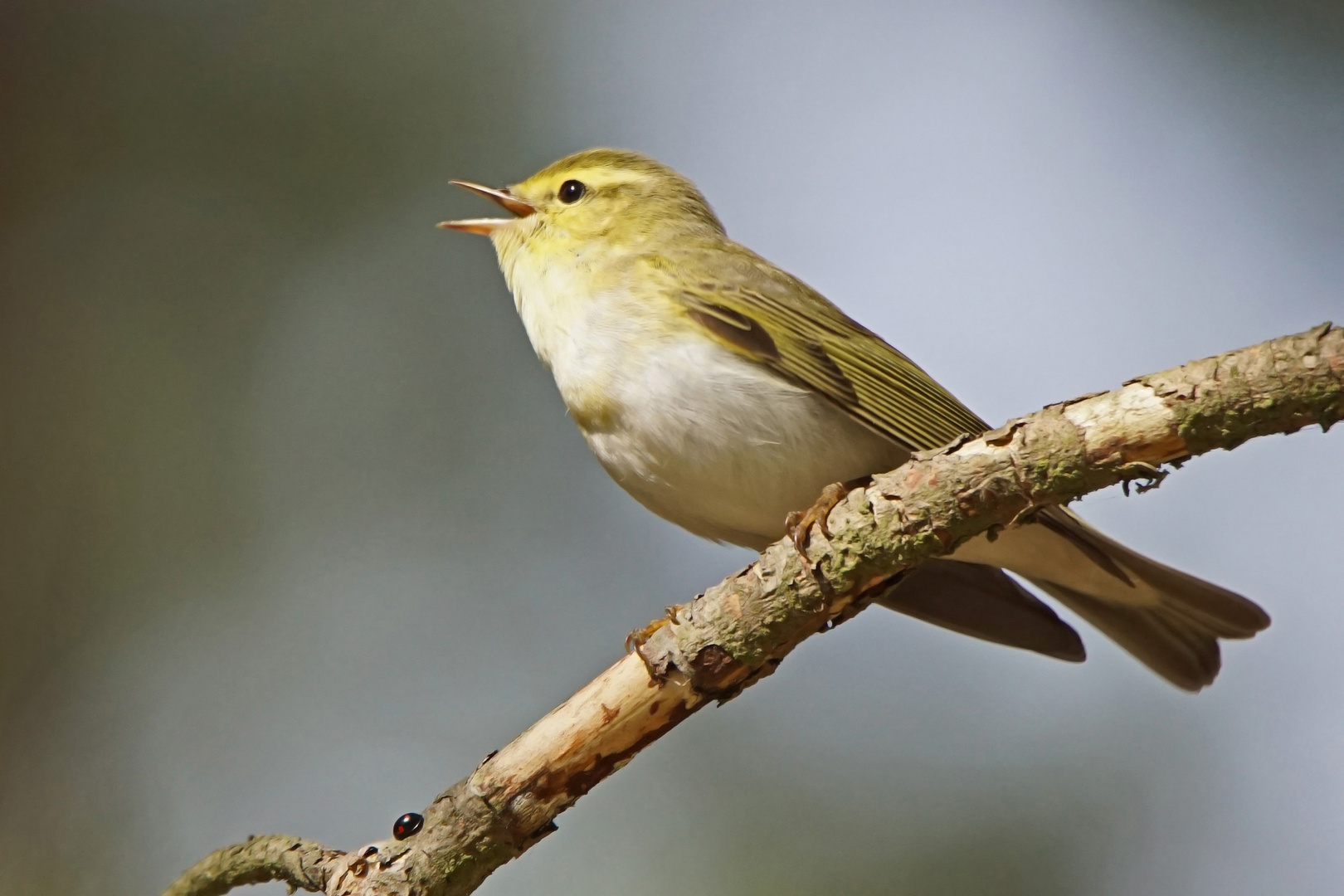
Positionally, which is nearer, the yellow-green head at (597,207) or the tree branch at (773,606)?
the tree branch at (773,606)

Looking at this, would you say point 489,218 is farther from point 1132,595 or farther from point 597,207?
point 1132,595

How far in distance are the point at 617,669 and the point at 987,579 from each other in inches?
46.8

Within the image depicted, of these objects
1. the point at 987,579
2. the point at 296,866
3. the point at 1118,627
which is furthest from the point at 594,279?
the point at 1118,627

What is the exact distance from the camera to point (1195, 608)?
274 centimetres

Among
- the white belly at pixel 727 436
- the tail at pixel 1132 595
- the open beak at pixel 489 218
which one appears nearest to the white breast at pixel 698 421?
the white belly at pixel 727 436

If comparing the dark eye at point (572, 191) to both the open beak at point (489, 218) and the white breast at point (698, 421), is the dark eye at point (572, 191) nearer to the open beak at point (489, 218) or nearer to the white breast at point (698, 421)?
the open beak at point (489, 218)

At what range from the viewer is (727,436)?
244 cm

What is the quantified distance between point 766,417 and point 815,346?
28 cm

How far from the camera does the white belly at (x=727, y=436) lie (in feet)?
7.99

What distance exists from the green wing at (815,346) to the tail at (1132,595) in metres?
0.31

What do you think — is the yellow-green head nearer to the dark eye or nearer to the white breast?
the dark eye

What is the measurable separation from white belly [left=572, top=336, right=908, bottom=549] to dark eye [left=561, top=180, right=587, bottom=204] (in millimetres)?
870

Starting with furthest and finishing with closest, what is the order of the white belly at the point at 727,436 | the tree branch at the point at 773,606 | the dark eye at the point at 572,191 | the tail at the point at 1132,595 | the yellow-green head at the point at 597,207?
the dark eye at the point at 572,191 → the yellow-green head at the point at 597,207 → the tail at the point at 1132,595 → the white belly at the point at 727,436 → the tree branch at the point at 773,606

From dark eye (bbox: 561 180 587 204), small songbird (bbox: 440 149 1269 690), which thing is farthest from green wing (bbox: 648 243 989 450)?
dark eye (bbox: 561 180 587 204)
